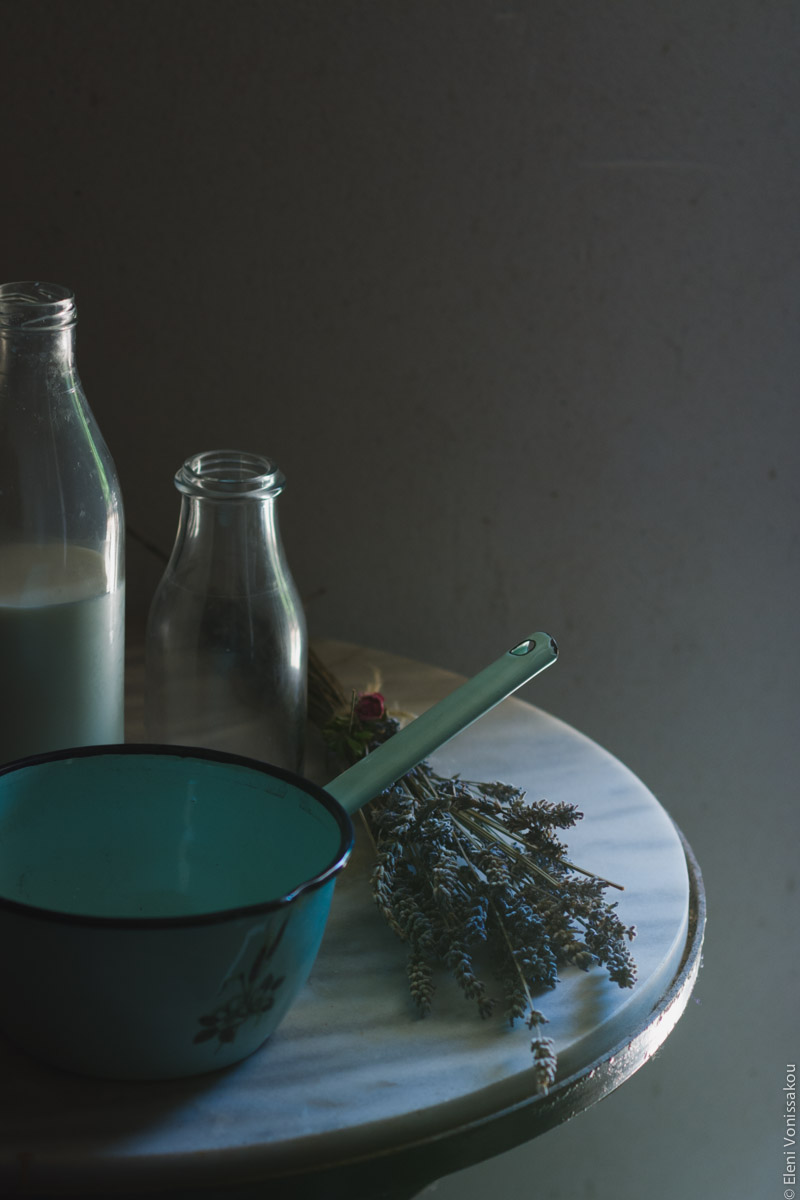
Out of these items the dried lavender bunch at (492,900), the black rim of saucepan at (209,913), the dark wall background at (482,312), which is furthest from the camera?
the dark wall background at (482,312)

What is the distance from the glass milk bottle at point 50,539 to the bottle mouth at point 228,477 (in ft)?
0.14

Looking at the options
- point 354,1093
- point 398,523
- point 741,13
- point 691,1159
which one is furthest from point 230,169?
point 691,1159

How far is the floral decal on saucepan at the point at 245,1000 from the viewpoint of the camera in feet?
1.30

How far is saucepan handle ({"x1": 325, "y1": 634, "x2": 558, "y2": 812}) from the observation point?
50 cm

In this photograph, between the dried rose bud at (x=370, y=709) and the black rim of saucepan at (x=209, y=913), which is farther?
the dried rose bud at (x=370, y=709)

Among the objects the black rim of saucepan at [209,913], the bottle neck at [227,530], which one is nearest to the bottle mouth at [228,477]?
the bottle neck at [227,530]

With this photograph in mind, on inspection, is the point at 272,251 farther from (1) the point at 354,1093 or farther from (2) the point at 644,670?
(1) the point at 354,1093

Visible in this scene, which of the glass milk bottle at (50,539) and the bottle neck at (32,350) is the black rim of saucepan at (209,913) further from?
the bottle neck at (32,350)

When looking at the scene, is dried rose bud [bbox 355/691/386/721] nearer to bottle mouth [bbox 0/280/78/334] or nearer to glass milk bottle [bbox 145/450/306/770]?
glass milk bottle [bbox 145/450/306/770]

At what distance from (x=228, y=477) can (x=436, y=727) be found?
20 centimetres

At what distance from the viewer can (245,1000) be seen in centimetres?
40

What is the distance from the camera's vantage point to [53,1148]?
39 cm

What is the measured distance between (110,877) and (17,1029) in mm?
119

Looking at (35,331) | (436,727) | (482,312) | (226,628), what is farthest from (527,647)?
(482,312)
